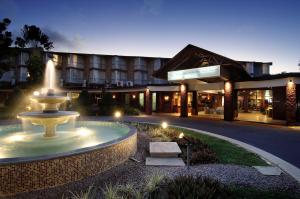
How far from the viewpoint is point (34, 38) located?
3597cm

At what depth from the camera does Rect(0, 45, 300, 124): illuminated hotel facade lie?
1794 centimetres

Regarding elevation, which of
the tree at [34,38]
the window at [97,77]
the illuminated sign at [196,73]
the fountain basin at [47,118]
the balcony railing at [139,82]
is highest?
the tree at [34,38]

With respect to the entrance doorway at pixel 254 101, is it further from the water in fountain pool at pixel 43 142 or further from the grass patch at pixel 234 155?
the water in fountain pool at pixel 43 142

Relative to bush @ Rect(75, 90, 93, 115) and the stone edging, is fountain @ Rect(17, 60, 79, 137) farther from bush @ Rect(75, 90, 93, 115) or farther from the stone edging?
bush @ Rect(75, 90, 93, 115)

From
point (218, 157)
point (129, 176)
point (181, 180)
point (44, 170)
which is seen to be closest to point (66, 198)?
point (44, 170)

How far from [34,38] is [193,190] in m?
40.4

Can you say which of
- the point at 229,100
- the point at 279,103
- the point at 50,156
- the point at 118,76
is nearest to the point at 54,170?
the point at 50,156

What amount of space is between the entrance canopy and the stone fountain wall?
13.6 metres

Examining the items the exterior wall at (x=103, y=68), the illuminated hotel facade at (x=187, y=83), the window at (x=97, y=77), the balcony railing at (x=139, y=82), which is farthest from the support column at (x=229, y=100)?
the window at (x=97, y=77)

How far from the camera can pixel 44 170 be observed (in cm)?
457

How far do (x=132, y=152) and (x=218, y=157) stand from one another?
10.2 feet

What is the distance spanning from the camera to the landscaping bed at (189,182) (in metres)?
4.19

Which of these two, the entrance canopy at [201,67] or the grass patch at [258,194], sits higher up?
the entrance canopy at [201,67]

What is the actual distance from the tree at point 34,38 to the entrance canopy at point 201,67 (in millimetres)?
25130
